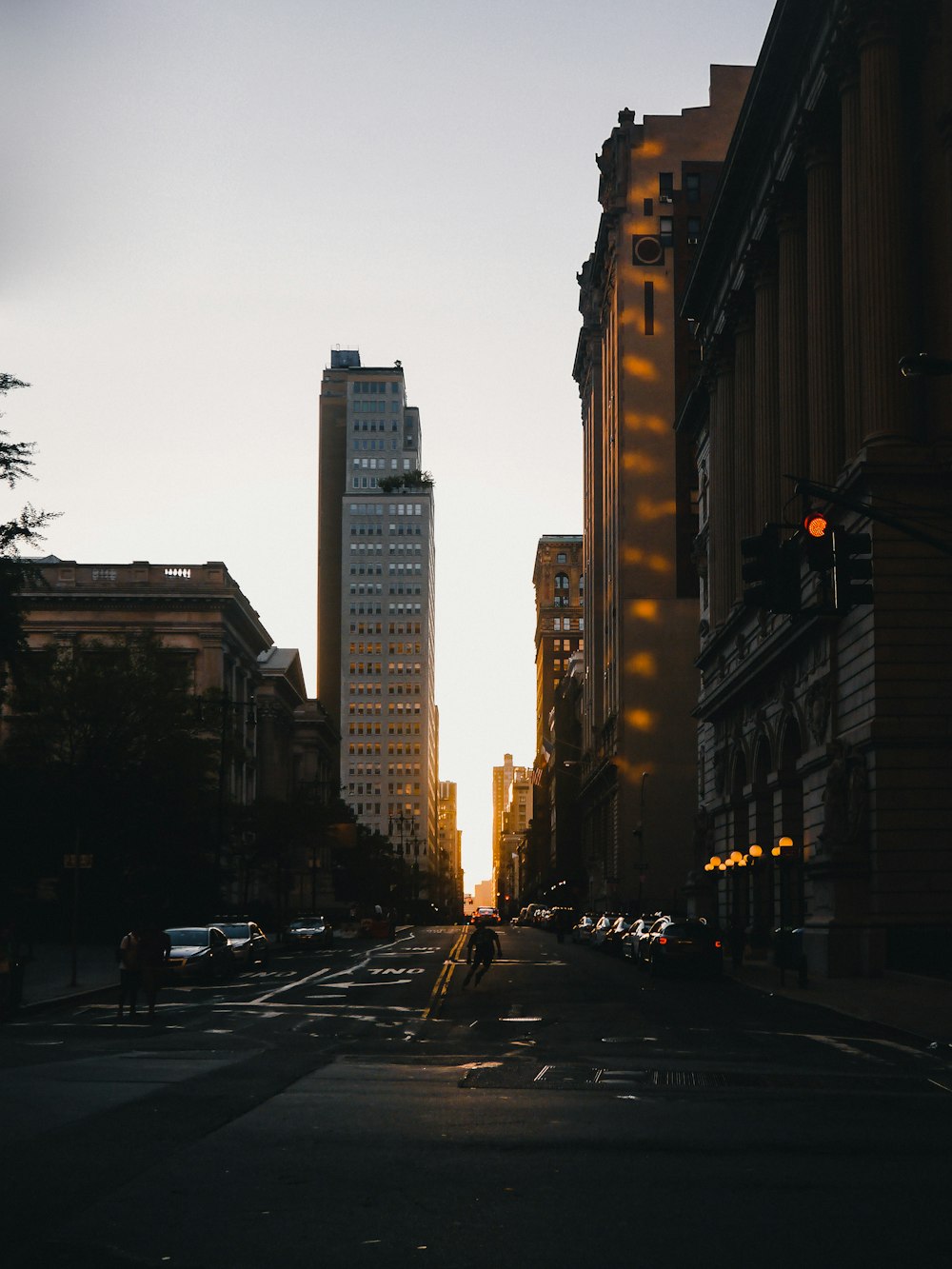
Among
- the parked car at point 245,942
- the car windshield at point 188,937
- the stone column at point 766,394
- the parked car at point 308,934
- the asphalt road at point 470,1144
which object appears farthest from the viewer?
the parked car at point 308,934

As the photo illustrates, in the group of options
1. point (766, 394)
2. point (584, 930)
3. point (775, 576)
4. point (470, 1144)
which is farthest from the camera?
point (584, 930)

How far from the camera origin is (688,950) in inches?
1647

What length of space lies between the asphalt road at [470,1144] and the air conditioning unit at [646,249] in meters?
91.8

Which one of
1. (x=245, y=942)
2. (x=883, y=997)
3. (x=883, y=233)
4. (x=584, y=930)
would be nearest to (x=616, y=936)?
(x=584, y=930)

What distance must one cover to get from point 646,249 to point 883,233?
7036cm

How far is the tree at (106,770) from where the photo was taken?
60.3 meters

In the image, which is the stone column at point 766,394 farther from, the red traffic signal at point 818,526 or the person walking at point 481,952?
the red traffic signal at point 818,526

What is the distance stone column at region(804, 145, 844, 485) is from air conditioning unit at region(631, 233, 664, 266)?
6084cm

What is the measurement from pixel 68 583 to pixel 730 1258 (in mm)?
96924

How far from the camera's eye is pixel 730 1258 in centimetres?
836

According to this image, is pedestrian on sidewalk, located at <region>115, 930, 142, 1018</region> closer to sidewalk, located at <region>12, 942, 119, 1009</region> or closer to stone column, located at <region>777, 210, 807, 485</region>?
sidewalk, located at <region>12, 942, 119, 1009</region>

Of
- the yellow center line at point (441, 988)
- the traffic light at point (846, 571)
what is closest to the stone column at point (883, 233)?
the yellow center line at point (441, 988)

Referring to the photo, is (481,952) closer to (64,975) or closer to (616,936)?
(64,975)

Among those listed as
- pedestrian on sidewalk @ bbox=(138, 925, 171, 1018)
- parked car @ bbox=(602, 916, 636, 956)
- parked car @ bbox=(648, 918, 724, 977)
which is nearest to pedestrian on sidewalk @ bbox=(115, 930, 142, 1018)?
pedestrian on sidewalk @ bbox=(138, 925, 171, 1018)
